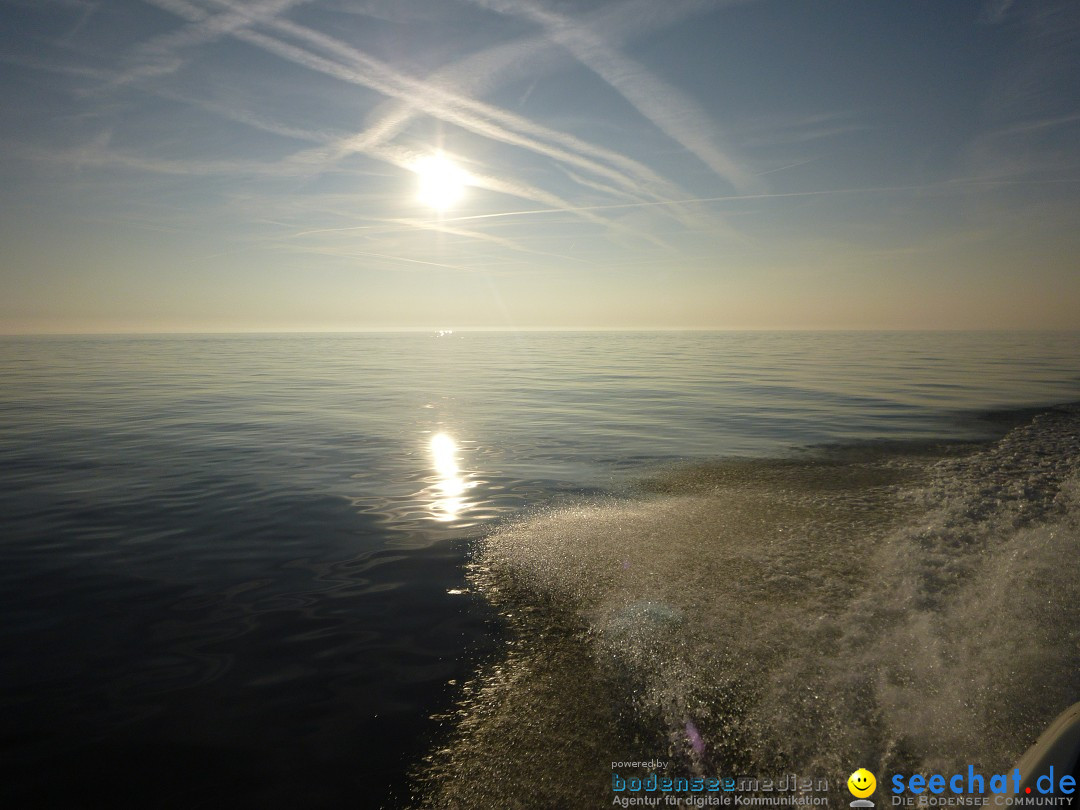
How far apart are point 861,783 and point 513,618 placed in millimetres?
3056

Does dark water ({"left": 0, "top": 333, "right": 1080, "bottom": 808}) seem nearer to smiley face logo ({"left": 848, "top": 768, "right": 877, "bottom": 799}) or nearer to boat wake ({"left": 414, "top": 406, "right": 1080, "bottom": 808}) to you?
boat wake ({"left": 414, "top": 406, "right": 1080, "bottom": 808})

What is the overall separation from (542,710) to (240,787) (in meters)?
1.97

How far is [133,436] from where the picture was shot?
15.3 metres

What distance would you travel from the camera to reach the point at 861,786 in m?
3.19

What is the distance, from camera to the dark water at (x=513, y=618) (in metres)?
3.54

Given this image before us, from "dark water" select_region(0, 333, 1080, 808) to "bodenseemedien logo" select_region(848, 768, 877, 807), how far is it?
154mm

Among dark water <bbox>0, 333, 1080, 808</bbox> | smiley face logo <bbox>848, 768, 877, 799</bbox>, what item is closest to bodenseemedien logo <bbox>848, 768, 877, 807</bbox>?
smiley face logo <bbox>848, 768, 877, 799</bbox>

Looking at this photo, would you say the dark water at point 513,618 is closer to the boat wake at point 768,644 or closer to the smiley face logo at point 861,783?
the boat wake at point 768,644

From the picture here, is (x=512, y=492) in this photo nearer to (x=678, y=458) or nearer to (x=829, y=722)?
(x=678, y=458)

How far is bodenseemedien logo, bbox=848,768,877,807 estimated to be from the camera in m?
3.09

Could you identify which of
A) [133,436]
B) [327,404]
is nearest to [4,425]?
[133,436]

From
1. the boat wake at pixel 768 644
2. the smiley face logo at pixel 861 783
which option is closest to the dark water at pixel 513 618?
the boat wake at pixel 768 644

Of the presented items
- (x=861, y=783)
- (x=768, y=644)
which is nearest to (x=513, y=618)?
(x=768, y=644)

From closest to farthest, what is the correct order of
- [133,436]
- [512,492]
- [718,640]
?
[718,640] < [512,492] < [133,436]
